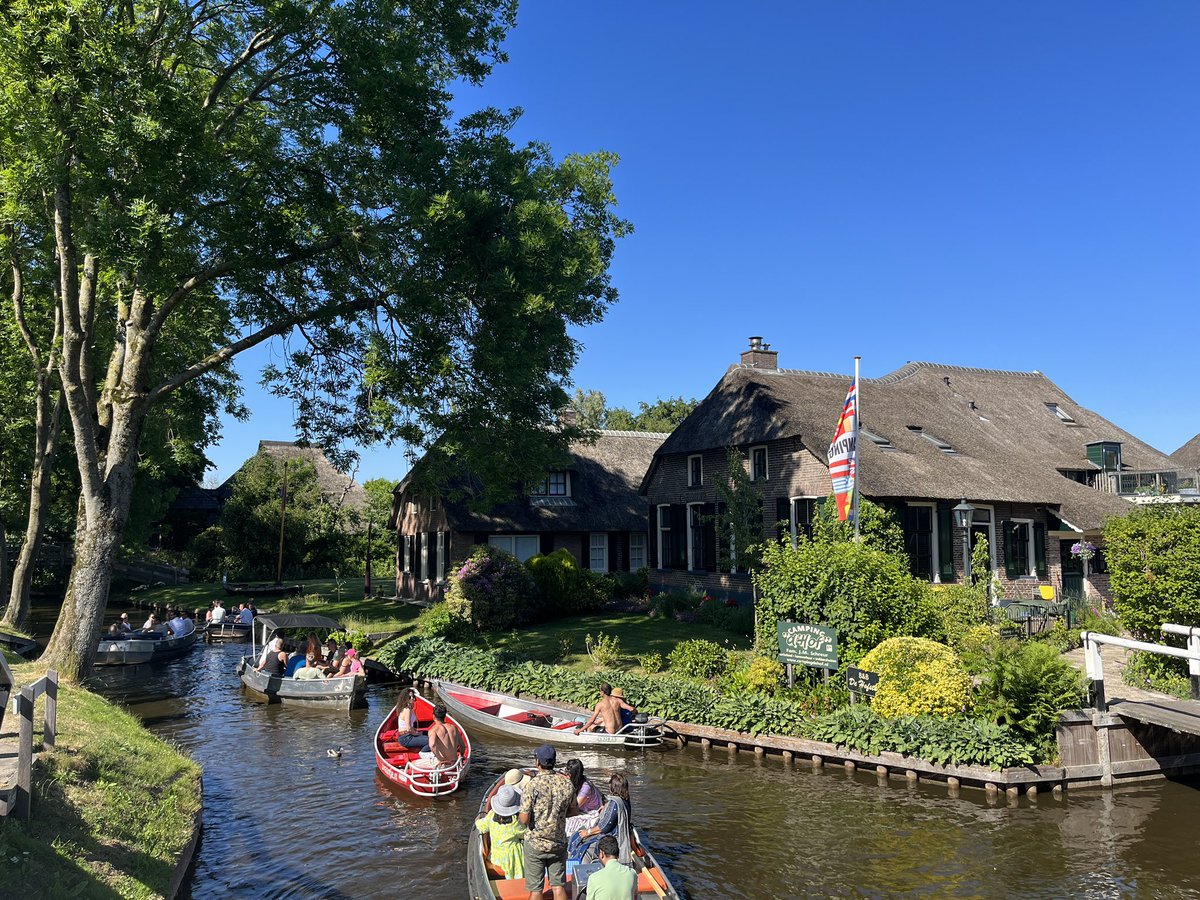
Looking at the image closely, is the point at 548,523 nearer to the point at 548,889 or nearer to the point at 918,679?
the point at 918,679

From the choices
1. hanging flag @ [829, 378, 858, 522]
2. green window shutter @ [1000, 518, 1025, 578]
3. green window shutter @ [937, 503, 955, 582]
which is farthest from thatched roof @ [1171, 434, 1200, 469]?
hanging flag @ [829, 378, 858, 522]

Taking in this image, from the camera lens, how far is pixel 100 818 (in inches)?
380

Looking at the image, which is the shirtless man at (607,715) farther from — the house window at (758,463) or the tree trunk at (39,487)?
the tree trunk at (39,487)

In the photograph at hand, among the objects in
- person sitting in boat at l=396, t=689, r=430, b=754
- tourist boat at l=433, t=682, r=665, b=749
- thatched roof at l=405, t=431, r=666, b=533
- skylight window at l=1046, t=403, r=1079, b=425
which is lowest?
tourist boat at l=433, t=682, r=665, b=749

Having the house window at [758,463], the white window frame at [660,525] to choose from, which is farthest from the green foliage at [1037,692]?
the white window frame at [660,525]

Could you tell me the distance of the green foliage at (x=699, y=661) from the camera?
20.1 metres

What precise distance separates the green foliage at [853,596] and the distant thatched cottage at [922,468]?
7203 millimetres

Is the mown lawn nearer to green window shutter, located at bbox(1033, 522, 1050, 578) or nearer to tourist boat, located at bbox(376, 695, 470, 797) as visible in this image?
tourist boat, located at bbox(376, 695, 470, 797)

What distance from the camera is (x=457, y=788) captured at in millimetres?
14461

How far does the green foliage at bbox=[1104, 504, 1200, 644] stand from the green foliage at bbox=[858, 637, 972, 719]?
4335mm

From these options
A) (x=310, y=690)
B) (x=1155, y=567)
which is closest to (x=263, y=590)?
(x=310, y=690)

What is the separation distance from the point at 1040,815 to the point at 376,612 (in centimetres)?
2759

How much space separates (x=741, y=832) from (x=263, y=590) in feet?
123

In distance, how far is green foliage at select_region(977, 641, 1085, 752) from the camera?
14336 mm
